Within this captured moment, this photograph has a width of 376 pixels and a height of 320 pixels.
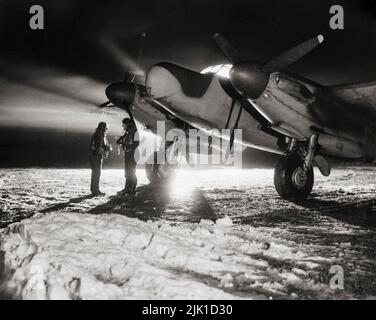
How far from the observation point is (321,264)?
12.2 ft

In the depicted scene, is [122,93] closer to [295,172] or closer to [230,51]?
[230,51]

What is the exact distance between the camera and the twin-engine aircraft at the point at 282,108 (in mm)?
7242

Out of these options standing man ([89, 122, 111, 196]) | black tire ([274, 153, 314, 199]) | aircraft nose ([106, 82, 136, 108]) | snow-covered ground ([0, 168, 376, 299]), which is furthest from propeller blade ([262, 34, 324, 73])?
standing man ([89, 122, 111, 196])

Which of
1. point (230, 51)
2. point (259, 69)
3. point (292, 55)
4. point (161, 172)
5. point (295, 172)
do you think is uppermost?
point (230, 51)

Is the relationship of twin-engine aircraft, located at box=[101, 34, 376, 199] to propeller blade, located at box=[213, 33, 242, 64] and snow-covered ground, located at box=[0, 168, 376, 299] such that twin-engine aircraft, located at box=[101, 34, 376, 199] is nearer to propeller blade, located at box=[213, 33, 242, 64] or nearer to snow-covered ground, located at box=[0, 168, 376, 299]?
propeller blade, located at box=[213, 33, 242, 64]

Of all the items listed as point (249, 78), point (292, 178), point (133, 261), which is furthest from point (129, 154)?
point (133, 261)

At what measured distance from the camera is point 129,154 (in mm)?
9789

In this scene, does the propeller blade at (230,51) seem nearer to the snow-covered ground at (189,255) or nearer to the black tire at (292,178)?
the black tire at (292,178)

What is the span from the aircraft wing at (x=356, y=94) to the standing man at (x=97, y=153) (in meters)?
5.91

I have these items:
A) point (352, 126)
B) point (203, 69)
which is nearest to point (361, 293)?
point (352, 126)

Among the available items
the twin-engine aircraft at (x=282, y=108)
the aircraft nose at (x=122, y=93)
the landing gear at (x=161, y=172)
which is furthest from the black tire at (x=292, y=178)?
the aircraft nose at (x=122, y=93)

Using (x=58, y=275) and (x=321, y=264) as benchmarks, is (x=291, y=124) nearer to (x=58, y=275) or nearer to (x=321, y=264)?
(x=321, y=264)

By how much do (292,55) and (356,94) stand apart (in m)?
2.05
